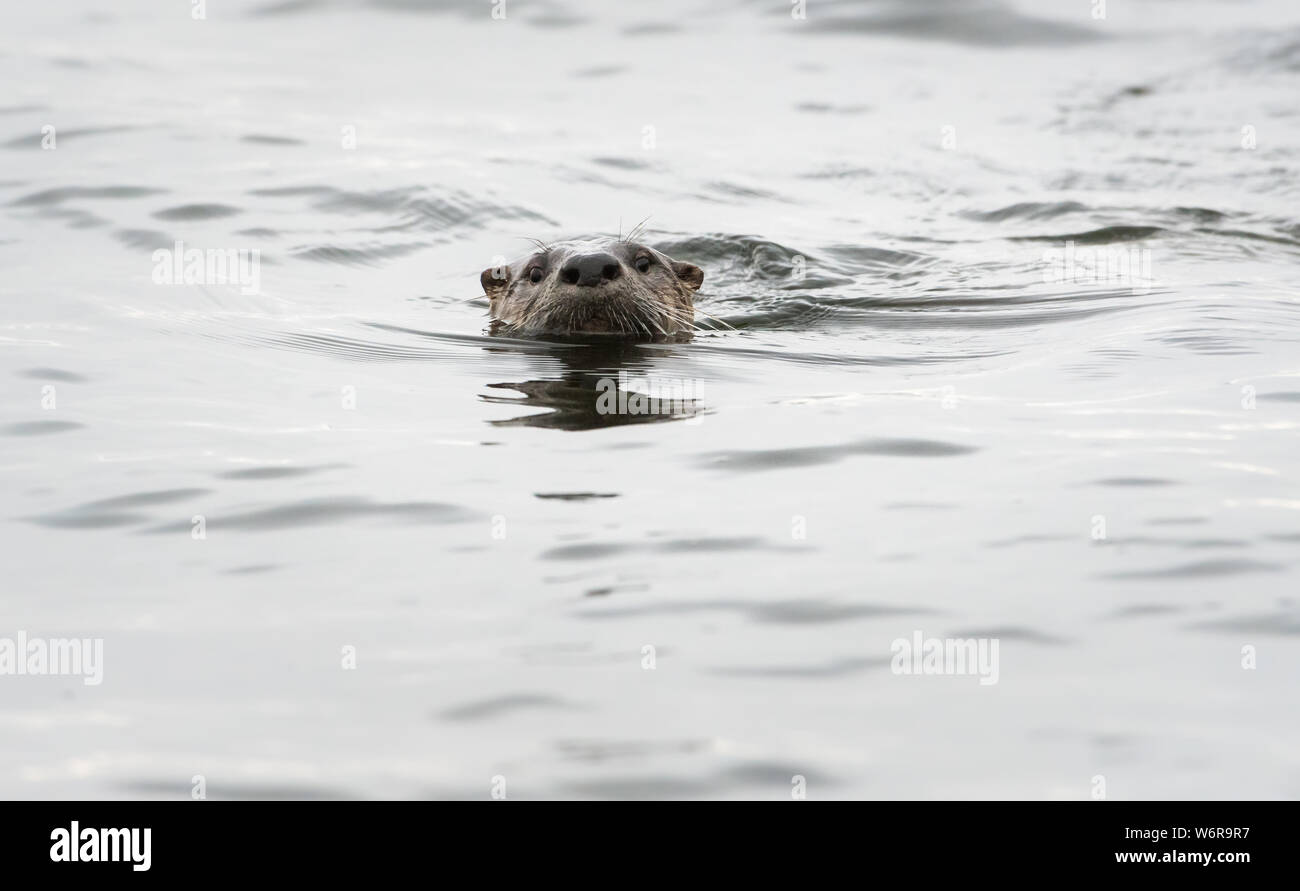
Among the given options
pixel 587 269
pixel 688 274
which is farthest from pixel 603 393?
pixel 688 274

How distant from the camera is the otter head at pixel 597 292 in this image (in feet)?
25.9

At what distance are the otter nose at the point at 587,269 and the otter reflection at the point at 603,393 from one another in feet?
1.06

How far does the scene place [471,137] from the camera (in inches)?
549

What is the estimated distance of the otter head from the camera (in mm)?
7895

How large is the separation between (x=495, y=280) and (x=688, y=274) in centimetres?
104

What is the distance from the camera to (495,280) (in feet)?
29.4

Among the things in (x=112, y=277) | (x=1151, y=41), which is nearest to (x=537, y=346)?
(x=112, y=277)
